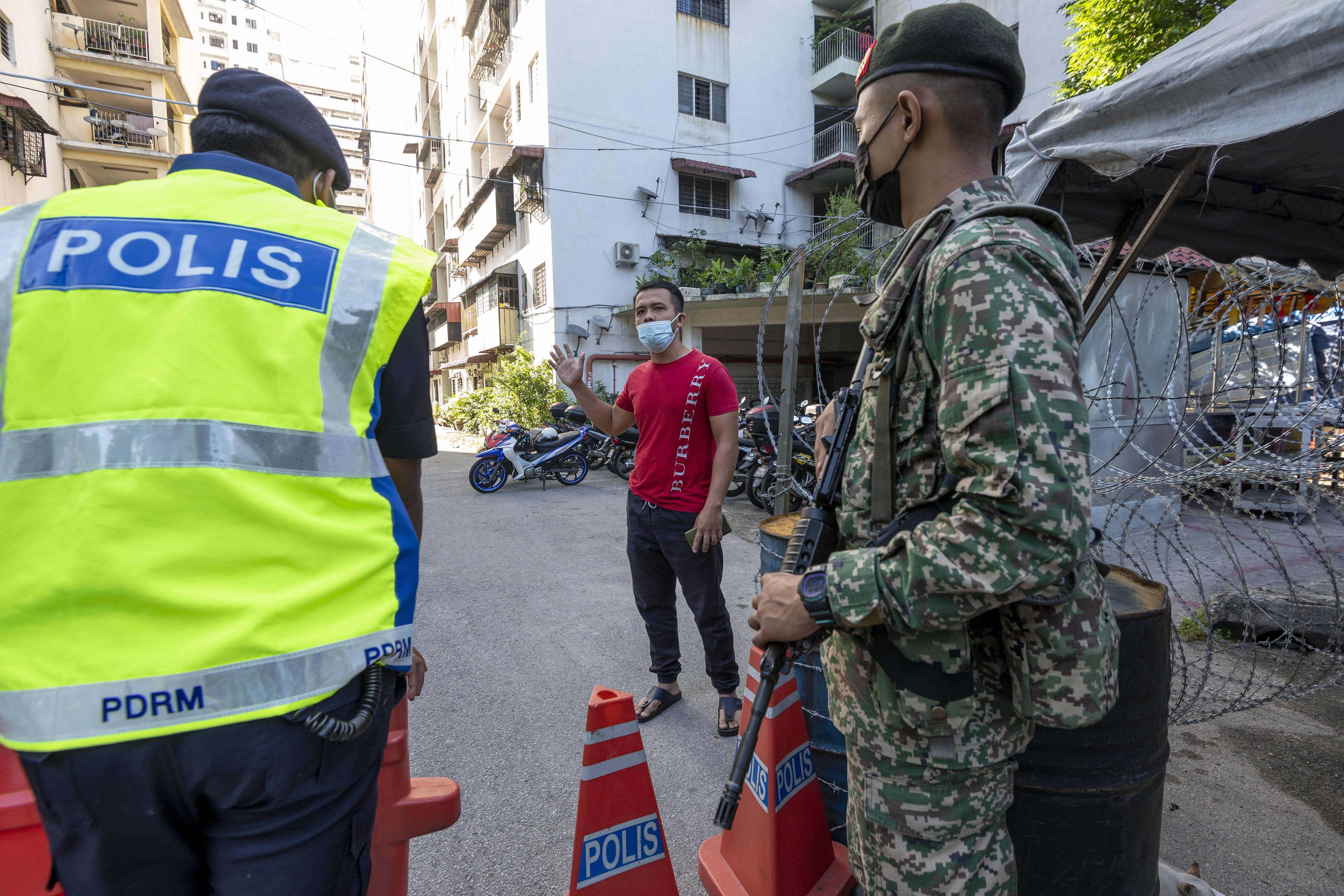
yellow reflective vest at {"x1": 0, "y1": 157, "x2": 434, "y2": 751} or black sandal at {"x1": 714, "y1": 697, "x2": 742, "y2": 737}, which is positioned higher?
yellow reflective vest at {"x1": 0, "y1": 157, "x2": 434, "y2": 751}

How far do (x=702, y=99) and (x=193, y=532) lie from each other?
1993 centimetres

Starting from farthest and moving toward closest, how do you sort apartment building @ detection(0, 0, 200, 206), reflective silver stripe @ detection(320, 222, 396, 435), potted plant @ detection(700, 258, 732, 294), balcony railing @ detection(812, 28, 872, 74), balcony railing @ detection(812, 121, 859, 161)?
balcony railing @ detection(812, 28, 872, 74) → balcony railing @ detection(812, 121, 859, 161) → potted plant @ detection(700, 258, 732, 294) → apartment building @ detection(0, 0, 200, 206) → reflective silver stripe @ detection(320, 222, 396, 435)

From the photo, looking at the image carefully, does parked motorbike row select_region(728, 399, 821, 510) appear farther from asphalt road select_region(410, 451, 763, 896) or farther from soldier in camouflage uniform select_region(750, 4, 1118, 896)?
soldier in camouflage uniform select_region(750, 4, 1118, 896)

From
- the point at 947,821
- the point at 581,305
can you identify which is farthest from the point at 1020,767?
the point at 581,305

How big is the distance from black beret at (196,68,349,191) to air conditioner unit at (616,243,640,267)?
15.9 meters

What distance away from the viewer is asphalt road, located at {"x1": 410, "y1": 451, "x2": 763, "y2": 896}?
2244 mm

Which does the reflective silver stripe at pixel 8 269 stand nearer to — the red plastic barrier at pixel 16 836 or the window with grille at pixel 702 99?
the red plastic barrier at pixel 16 836

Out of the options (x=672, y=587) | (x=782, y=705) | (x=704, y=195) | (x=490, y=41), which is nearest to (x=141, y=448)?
(x=782, y=705)

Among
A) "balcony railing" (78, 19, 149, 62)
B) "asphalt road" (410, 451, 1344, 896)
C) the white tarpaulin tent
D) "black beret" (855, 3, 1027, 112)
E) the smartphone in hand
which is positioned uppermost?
"balcony railing" (78, 19, 149, 62)

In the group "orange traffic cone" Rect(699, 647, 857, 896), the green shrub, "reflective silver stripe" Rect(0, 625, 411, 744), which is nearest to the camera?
"reflective silver stripe" Rect(0, 625, 411, 744)

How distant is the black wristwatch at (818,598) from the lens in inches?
43.9

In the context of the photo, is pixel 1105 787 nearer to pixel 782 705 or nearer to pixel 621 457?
pixel 782 705

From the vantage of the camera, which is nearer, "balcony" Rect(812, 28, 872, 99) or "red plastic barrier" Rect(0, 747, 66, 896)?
"red plastic barrier" Rect(0, 747, 66, 896)

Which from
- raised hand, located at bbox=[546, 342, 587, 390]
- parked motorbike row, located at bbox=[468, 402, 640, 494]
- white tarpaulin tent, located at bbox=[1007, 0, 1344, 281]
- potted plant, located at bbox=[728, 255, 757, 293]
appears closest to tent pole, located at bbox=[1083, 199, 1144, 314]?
white tarpaulin tent, located at bbox=[1007, 0, 1344, 281]
